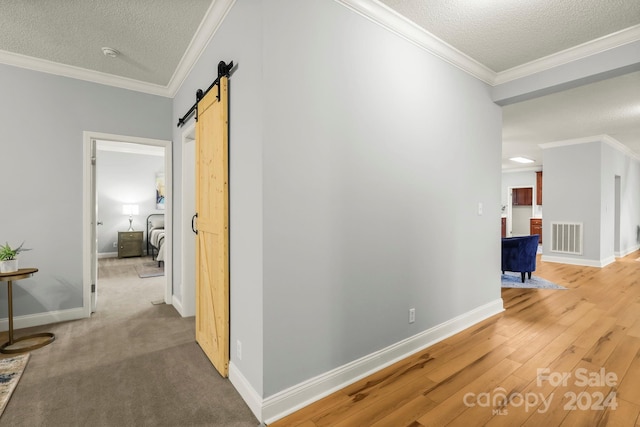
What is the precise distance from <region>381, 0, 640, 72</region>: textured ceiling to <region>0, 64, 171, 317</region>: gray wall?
335 cm

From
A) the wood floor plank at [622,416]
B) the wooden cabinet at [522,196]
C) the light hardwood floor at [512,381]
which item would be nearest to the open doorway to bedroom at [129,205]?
the light hardwood floor at [512,381]

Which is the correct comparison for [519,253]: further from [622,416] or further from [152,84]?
[152,84]

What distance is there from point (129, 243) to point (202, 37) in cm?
630

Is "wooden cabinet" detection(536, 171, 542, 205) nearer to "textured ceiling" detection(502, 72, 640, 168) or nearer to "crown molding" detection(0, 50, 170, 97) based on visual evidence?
"textured ceiling" detection(502, 72, 640, 168)

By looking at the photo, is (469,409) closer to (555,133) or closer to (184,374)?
(184,374)

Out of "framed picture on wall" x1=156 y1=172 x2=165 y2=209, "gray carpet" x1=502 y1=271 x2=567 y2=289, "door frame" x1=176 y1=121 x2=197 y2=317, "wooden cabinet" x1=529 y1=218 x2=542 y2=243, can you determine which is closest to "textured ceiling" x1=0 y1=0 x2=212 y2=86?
"door frame" x1=176 y1=121 x2=197 y2=317

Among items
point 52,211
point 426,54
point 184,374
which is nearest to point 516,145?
point 426,54

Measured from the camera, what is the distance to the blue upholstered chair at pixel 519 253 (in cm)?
489

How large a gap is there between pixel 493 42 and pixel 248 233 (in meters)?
2.67

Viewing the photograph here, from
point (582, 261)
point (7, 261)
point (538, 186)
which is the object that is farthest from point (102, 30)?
point (538, 186)

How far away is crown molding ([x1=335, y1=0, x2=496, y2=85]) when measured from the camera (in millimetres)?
2145

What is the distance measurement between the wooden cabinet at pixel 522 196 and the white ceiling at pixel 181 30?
300 inches

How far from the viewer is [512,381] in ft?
6.95

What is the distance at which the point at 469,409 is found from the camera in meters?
1.84
